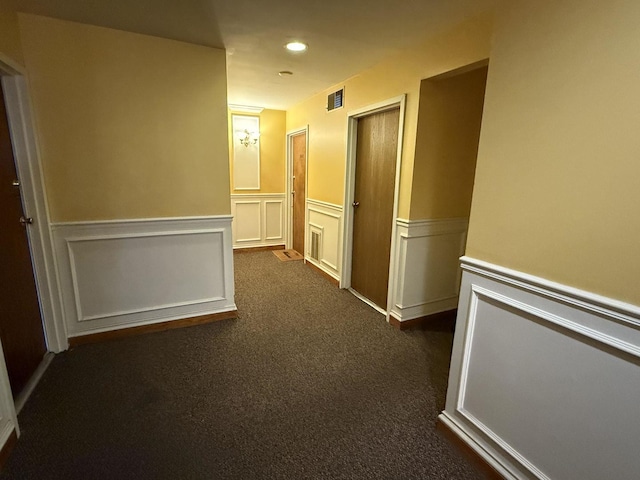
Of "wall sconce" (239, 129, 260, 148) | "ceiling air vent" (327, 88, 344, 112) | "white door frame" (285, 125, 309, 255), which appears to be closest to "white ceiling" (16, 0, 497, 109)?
"ceiling air vent" (327, 88, 344, 112)

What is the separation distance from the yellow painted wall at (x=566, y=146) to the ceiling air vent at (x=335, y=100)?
212 centimetres

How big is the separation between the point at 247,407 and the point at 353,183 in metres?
2.26

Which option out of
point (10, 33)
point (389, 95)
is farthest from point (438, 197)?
point (10, 33)

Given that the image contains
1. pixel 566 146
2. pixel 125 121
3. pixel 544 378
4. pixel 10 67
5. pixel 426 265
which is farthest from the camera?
pixel 426 265

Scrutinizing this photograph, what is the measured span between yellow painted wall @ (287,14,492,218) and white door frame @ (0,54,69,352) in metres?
2.41

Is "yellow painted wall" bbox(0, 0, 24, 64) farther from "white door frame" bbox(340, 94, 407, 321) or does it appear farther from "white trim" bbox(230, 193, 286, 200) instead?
"white trim" bbox(230, 193, 286, 200)

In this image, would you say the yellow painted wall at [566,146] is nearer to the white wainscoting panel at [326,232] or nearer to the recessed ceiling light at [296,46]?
the recessed ceiling light at [296,46]

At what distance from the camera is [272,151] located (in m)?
4.89

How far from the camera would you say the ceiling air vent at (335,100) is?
10.7 feet

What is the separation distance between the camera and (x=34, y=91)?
6.52ft

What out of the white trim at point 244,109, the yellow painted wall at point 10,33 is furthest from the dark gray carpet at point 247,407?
the white trim at point 244,109

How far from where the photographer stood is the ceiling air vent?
325 cm

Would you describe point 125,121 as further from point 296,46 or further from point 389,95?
point 389,95

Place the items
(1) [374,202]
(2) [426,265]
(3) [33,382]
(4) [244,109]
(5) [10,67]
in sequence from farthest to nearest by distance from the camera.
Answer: (4) [244,109] < (1) [374,202] < (2) [426,265] < (3) [33,382] < (5) [10,67]
